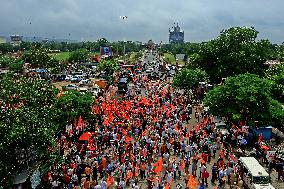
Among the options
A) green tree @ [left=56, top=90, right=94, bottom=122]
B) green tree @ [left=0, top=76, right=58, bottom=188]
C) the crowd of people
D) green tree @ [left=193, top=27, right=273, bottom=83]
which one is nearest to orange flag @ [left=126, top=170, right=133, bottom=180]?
the crowd of people

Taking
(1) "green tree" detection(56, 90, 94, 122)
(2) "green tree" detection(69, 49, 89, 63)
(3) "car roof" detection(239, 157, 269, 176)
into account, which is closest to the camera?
(3) "car roof" detection(239, 157, 269, 176)

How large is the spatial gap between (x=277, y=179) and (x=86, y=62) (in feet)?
292

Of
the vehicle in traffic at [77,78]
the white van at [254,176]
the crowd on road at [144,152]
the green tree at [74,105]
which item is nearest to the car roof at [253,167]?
the white van at [254,176]

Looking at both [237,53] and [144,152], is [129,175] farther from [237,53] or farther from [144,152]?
[237,53]

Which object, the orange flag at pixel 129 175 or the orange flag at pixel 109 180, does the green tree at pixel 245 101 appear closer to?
the orange flag at pixel 129 175

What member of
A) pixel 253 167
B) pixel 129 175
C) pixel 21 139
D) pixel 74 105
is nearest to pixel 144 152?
pixel 129 175

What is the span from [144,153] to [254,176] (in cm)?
781

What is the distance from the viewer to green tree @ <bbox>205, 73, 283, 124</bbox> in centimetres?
3097

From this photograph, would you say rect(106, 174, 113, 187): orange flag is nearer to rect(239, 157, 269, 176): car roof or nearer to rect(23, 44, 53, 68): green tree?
rect(239, 157, 269, 176): car roof

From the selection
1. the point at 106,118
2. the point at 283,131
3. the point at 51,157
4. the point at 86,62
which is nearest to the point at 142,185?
the point at 51,157

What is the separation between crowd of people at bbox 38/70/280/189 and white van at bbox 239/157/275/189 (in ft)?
2.36

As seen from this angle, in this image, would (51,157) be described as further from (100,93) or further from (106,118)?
(100,93)

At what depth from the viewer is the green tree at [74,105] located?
3041 cm

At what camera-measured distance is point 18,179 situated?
20.5m
